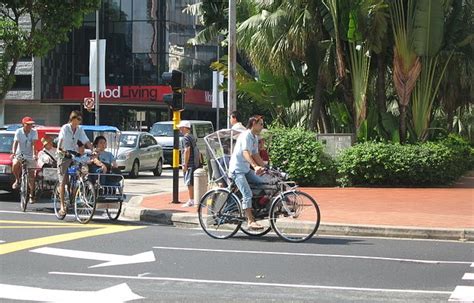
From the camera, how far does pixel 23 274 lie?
862cm

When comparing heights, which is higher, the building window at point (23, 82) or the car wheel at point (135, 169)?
the building window at point (23, 82)

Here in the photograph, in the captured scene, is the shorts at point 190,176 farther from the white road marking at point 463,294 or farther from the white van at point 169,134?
the white van at point 169,134

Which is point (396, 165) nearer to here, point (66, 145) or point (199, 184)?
point (199, 184)

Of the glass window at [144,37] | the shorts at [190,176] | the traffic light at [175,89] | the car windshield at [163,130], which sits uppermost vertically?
the glass window at [144,37]

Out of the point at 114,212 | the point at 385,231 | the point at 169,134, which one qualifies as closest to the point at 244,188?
the point at 385,231

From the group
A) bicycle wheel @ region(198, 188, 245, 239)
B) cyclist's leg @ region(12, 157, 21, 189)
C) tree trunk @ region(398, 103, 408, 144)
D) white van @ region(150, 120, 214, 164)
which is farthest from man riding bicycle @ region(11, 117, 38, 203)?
white van @ region(150, 120, 214, 164)

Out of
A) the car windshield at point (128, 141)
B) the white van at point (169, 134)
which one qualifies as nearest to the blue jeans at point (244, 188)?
the car windshield at point (128, 141)

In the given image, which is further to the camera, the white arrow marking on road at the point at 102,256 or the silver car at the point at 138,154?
the silver car at the point at 138,154

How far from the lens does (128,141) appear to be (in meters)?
27.3

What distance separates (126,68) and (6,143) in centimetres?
3229

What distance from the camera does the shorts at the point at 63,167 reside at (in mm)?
13406

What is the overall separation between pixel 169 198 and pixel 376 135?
7.57 m

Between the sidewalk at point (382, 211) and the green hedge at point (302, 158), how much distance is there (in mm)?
680

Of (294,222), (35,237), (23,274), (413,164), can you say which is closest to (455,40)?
(413,164)
